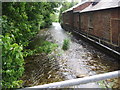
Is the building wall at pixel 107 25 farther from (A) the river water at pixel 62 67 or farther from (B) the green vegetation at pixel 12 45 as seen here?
(B) the green vegetation at pixel 12 45

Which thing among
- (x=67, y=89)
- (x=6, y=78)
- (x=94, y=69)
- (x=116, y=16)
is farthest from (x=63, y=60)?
(x=67, y=89)

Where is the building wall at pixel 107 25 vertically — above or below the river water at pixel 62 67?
above

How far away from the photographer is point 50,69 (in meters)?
7.17

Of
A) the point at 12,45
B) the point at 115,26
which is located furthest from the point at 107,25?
the point at 12,45

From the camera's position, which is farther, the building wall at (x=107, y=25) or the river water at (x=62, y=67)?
the building wall at (x=107, y=25)

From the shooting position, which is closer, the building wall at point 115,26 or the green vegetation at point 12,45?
the green vegetation at point 12,45

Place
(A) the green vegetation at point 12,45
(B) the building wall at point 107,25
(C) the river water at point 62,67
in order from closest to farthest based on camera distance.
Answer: (A) the green vegetation at point 12,45 → (C) the river water at point 62,67 → (B) the building wall at point 107,25

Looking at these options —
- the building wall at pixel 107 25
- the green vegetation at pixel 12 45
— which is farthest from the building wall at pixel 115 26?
the green vegetation at pixel 12 45

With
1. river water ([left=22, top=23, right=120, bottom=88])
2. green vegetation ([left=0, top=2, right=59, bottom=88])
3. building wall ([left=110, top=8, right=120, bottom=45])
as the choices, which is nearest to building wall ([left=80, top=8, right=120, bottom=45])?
building wall ([left=110, top=8, right=120, bottom=45])

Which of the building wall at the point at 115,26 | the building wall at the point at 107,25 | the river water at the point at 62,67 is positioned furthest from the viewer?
the building wall at the point at 107,25

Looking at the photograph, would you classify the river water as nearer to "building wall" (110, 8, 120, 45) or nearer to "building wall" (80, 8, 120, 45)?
"building wall" (110, 8, 120, 45)

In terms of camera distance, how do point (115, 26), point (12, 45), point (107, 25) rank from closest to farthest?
1. point (12, 45)
2. point (115, 26)
3. point (107, 25)

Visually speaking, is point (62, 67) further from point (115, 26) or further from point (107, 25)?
point (107, 25)

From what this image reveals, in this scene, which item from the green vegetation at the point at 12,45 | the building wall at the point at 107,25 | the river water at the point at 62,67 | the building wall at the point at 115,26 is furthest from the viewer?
the building wall at the point at 107,25
